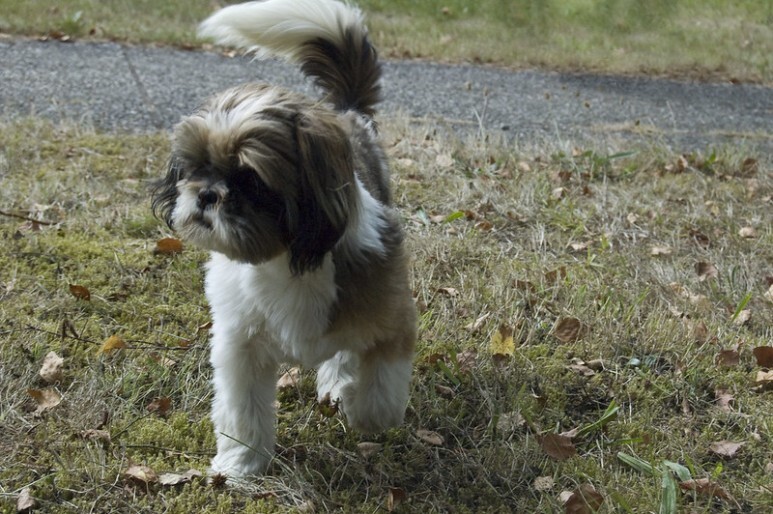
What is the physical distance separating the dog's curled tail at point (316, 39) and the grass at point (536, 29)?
6717mm

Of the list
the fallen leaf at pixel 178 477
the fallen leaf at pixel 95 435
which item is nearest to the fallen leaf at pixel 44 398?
the fallen leaf at pixel 95 435

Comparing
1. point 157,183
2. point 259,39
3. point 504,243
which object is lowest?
point 504,243

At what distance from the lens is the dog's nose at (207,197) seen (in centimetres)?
277

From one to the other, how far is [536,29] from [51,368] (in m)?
10.7

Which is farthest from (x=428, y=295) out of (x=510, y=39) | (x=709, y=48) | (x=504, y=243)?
(x=709, y=48)

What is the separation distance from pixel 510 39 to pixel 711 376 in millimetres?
9089

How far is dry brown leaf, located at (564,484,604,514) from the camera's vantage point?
3201 millimetres

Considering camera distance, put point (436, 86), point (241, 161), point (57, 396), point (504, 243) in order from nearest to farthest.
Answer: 1. point (241, 161)
2. point (57, 396)
3. point (504, 243)
4. point (436, 86)

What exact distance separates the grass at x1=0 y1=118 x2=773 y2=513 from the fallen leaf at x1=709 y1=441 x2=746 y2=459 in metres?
0.03

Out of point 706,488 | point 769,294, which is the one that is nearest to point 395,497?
point 706,488

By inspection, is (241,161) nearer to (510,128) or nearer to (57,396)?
(57,396)

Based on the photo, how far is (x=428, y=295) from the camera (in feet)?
15.3

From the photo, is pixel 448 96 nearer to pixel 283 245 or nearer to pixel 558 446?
pixel 558 446

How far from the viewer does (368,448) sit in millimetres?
3549
